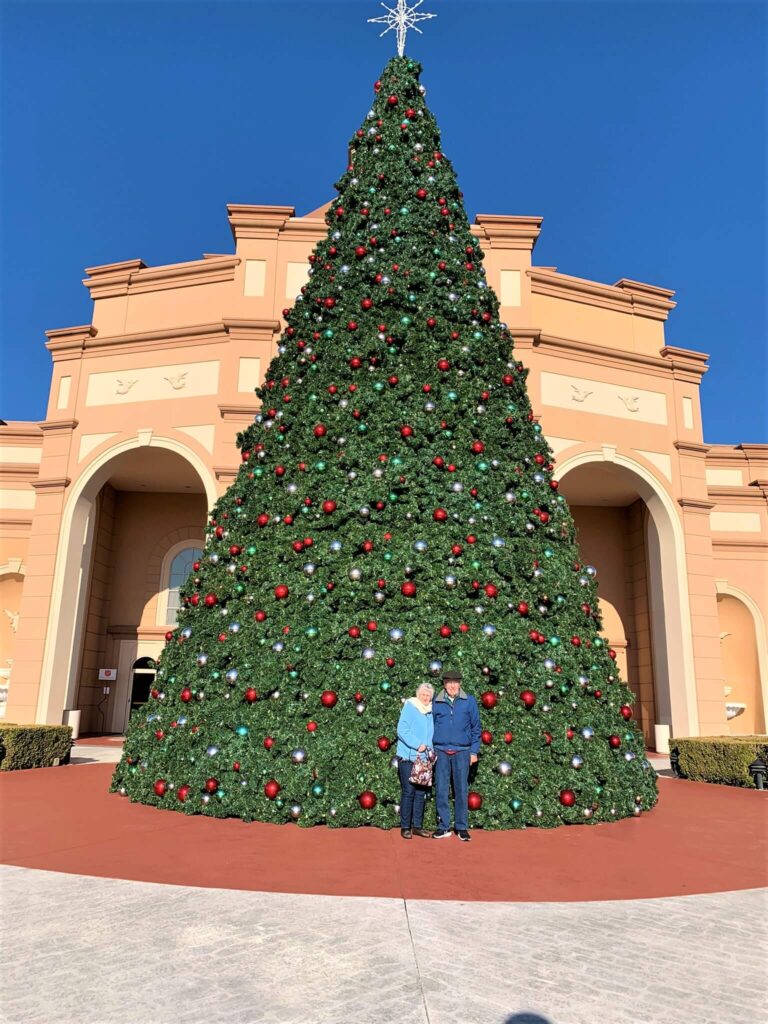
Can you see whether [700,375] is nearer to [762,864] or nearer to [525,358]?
[525,358]

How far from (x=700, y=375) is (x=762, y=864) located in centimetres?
1476

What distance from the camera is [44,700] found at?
15.4 meters

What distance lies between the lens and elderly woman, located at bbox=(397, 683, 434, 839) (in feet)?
18.2

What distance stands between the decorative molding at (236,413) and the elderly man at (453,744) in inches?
420

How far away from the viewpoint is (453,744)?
5.66m

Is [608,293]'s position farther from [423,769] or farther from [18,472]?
[18,472]

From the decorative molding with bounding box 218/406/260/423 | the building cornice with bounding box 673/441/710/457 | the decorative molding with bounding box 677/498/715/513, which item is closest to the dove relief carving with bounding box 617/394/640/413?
the building cornice with bounding box 673/441/710/457

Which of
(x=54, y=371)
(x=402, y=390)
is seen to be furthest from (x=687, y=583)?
(x=54, y=371)

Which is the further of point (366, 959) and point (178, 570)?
point (178, 570)

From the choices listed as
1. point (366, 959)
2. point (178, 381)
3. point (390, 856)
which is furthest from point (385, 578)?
point (178, 381)

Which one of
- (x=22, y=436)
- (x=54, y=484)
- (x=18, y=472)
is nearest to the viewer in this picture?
A: (x=54, y=484)

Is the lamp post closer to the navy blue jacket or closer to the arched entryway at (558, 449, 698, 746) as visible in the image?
the navy blue jacket

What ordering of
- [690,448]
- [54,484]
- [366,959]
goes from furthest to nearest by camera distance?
1. [690,448]
2. [54,484]
3. [366,959]

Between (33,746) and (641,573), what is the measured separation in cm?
1474
